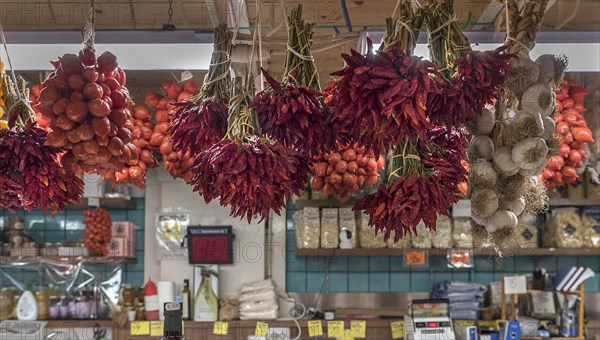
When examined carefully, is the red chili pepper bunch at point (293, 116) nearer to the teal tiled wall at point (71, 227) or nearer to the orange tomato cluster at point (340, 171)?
the orange tomato cluster at point (340, 171)

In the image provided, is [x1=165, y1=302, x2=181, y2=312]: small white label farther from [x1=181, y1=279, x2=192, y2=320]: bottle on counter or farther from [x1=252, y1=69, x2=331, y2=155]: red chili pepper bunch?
[x1=181, y1=279, x2=192, y2=320]: bottle on counter

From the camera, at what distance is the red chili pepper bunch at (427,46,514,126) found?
6.82 feet

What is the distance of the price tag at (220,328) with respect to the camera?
537 centimetres

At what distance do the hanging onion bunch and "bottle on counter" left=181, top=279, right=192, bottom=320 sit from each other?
3.77 meters

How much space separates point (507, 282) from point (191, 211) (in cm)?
246

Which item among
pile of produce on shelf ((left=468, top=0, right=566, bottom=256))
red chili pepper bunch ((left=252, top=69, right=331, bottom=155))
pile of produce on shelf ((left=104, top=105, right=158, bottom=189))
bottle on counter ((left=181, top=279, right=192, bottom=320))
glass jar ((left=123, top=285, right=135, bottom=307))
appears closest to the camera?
red chili pepper bunch ((left=252, top=69, right=331, bottom=155))

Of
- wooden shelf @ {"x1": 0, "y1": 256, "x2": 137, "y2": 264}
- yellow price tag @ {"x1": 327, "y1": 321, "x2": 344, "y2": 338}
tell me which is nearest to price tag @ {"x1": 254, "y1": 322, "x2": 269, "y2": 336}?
yellow price tag @ {"x1": 327, "y1": 321, "x2": 344, "y2": 338}

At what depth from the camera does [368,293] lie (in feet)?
19.8

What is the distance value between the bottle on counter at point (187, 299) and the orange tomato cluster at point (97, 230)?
0.67 meters

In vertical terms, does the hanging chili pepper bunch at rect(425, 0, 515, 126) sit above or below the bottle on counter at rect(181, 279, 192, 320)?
above

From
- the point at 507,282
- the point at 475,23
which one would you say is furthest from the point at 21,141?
the point at 507,282

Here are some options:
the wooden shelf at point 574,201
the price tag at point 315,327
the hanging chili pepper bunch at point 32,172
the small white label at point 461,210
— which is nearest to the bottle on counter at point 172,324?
the hanging chili pepper bunch at point 32,172

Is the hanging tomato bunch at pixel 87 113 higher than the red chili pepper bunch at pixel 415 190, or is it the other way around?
the hanging tomato bunch at pixel 87 113

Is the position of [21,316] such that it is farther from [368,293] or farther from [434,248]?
[434,248]
